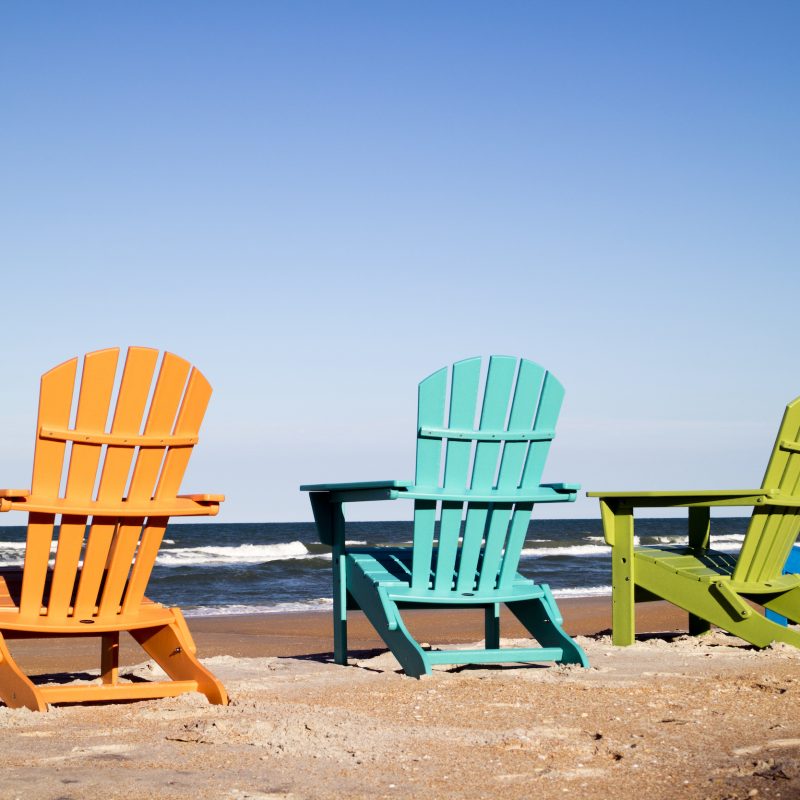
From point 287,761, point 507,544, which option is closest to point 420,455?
point 507,544

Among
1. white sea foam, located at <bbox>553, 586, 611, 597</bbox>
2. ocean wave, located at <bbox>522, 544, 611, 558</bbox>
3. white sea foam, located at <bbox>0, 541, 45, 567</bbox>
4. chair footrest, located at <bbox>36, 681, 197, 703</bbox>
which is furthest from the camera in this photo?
ocean wave, located at <bbox>522, 544, 611, 558</bbox>

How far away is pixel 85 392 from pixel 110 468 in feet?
0.99

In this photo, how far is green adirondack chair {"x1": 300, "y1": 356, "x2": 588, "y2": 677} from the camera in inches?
171

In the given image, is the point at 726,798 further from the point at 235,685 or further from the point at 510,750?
the point at 235,685

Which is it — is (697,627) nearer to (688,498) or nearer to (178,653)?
(688,498)

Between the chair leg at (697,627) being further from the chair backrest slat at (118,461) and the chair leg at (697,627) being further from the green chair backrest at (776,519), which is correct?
the chair backrest slat at (118,461)

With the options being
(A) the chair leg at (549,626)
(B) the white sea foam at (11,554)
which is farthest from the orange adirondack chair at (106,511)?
(B) the white sea foam at (11,554)

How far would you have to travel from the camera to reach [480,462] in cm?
445

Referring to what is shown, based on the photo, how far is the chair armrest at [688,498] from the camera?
16.1 ft

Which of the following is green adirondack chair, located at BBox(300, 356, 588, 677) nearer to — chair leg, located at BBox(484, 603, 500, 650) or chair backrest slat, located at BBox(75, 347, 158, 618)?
chair leg, located at BBox(484, 603, 500, 650)

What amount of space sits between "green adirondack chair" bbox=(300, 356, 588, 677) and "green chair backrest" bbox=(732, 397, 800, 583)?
112cm

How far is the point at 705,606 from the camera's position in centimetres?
510

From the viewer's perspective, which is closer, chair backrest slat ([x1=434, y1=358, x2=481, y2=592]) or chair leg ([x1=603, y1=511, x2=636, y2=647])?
chair backrest slat ([x1=434, y1=358, x2=481, y2=592])

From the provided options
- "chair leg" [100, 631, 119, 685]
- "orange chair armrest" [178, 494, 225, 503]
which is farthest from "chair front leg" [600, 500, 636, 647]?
"chair leg" [100, 631, 119, 685]
